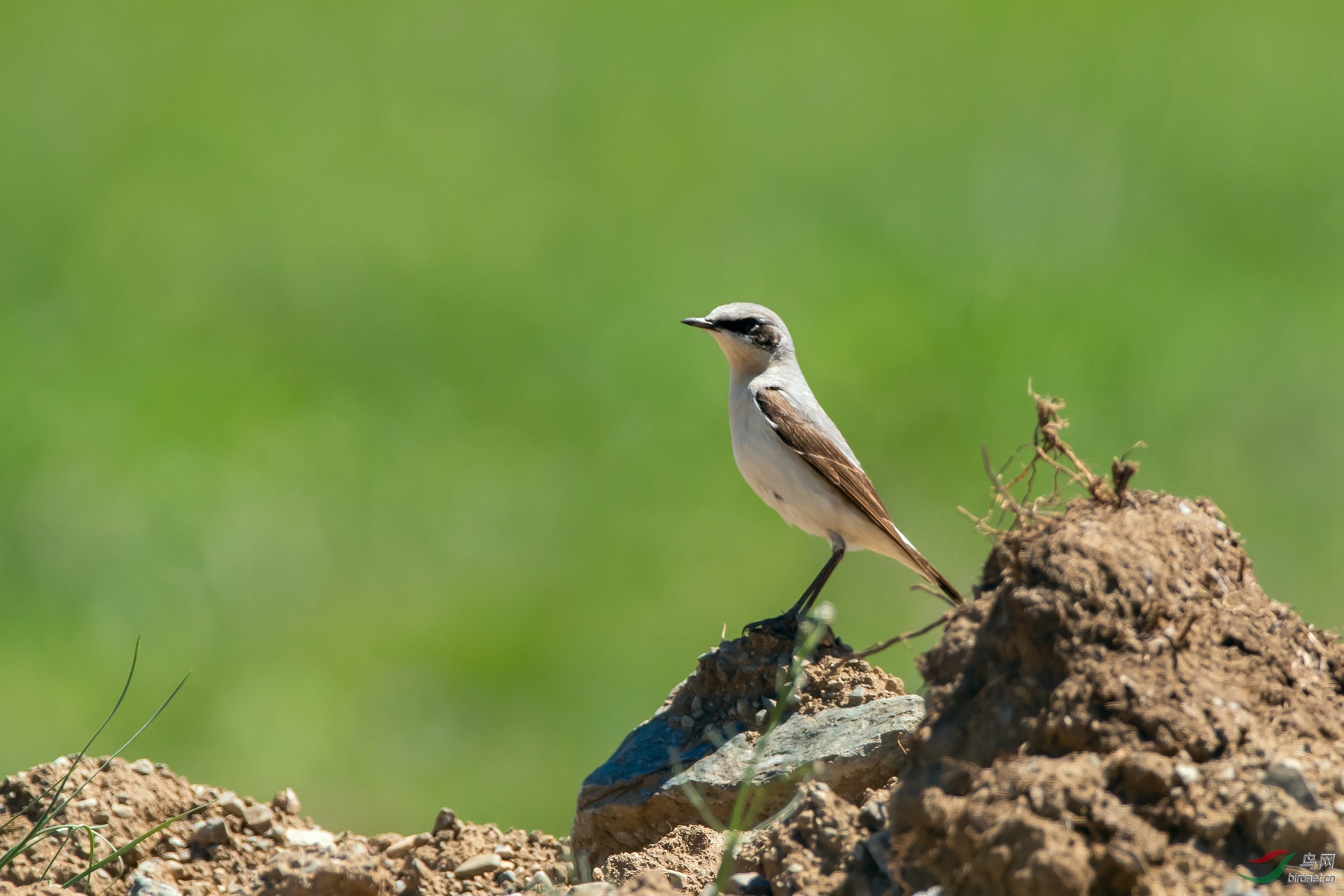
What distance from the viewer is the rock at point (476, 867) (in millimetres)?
5070

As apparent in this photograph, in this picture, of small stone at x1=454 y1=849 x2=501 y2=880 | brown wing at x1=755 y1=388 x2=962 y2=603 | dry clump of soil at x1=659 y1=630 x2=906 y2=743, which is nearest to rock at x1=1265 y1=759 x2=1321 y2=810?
dry clump of soil at x1=659 y1=630 x2=906 y2=743

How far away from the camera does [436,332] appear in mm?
14148

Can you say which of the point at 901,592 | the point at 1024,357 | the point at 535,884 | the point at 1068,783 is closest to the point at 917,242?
the point at 1024,357

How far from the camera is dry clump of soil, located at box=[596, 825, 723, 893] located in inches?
181

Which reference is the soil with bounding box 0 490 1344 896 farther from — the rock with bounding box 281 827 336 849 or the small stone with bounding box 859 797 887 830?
the rock with bounding box 281 827 336 849

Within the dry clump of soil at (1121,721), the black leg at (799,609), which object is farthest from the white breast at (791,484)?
the dry clump of soil at (1121,721)

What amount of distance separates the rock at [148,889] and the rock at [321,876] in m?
0.51

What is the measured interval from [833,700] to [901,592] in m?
6.18

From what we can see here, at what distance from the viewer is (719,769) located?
5.25m

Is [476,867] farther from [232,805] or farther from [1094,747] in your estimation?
[1094,747]

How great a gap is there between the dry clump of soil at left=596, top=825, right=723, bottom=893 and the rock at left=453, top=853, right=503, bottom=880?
16.2 inches

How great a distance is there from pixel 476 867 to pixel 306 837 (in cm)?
82

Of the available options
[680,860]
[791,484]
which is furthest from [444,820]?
[791,484]

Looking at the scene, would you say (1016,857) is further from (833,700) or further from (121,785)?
(121,785)
